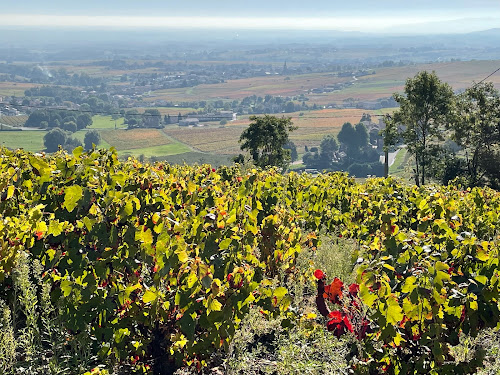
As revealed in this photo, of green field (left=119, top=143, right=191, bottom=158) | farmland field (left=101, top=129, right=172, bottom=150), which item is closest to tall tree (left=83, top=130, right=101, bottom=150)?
farmland field (left=101, top=129, right=172, bottom=150)

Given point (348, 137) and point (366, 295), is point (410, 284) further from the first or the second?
point (348, 137)

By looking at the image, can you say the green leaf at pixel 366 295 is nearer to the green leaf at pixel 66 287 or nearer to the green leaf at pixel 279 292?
the green leaf at pixel 279 292

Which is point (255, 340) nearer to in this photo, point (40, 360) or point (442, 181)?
point (40, 360)

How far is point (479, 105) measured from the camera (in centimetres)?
3853

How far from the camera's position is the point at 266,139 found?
44906 millimetres

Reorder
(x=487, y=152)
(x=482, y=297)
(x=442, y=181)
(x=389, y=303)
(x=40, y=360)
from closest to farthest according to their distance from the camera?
(x=389, y=303), (x=482, y=297), (x=40, y=360), (x=487, y=152), (x=442, y=181)

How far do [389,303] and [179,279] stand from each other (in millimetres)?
1653

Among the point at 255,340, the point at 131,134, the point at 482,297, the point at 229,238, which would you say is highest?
the point at 229,238

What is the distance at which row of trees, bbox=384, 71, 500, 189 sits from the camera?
37.9 m

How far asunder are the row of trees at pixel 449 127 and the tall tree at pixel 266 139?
931 cm

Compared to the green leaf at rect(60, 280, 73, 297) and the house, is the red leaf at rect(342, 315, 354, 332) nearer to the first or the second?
the green leaf at rect(60, 280, 73, 297)

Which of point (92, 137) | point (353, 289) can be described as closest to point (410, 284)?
point (353, 289)

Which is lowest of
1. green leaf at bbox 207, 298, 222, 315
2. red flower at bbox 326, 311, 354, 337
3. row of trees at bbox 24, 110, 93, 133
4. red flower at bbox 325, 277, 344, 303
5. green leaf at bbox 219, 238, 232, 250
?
row of trees at bbox 24, 110, 93, 133

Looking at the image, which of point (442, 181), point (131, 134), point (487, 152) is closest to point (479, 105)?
point (487, 152)
